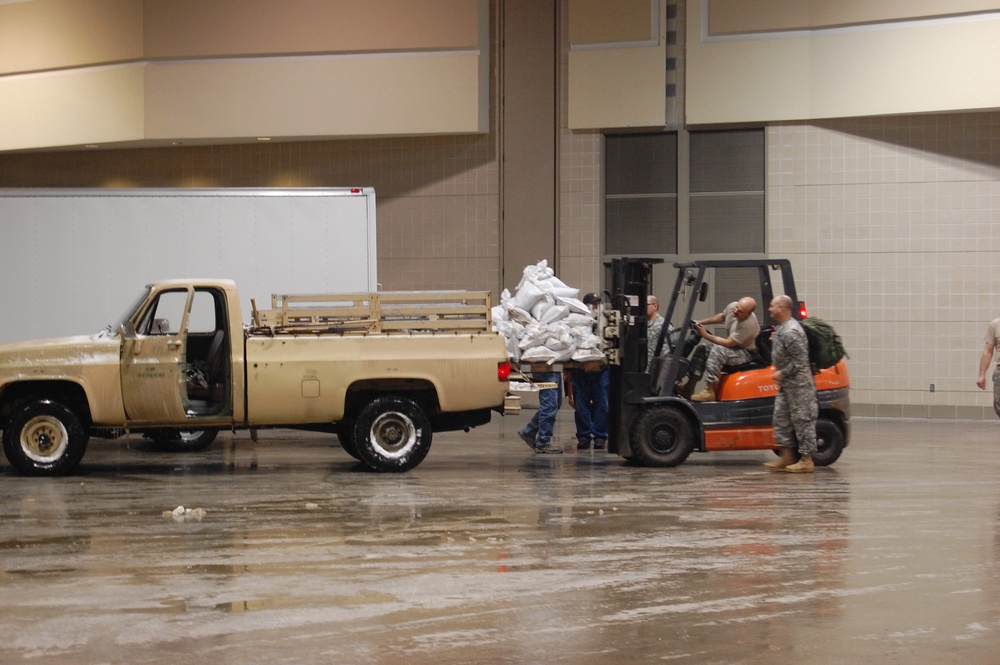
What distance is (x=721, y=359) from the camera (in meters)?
13.6

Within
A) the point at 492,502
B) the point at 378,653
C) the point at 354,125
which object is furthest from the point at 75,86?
the point at 378,653

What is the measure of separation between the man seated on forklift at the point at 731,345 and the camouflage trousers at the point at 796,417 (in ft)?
2.23

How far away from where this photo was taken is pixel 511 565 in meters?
8.34

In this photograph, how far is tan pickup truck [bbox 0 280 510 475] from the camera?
12766 mm

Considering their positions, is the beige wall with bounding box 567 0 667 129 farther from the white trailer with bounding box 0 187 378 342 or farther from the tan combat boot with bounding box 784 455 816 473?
the tan combat boot with bounding box 784 455 816 473

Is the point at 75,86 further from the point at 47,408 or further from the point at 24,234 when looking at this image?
the point at 47,408

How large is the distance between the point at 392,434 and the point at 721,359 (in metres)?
3.61

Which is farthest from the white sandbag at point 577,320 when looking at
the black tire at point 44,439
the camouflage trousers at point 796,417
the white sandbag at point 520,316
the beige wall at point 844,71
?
the beige wall at point 844,71

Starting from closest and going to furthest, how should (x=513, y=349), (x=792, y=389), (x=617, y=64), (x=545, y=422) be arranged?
1. (x=792, y=389)
2. (x=513, y=349)
3. (x=545, y=422)
4. (x=617, y=64)

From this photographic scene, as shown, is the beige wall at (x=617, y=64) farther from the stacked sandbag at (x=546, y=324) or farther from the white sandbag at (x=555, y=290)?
the white sandbag at (x=555, y=290)

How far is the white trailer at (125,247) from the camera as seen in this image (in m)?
16.3

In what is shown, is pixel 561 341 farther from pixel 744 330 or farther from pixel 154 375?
pixel 154 375

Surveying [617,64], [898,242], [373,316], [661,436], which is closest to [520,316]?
[373,316]

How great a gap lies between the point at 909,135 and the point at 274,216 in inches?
401
